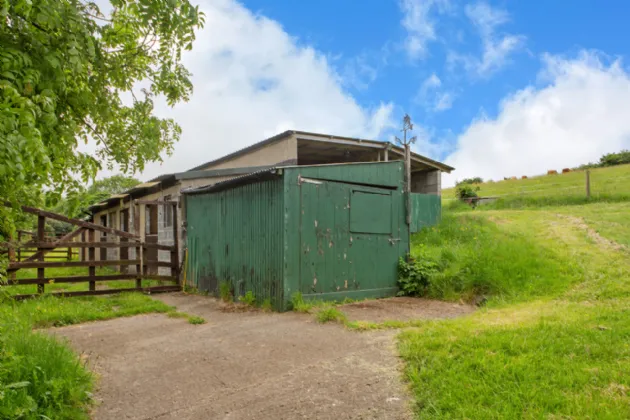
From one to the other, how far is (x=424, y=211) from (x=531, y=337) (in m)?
11.5

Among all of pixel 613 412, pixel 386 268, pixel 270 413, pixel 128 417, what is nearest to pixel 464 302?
pixel 386 268

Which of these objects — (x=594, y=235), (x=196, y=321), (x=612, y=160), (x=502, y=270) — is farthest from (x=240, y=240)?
(x=612, y=160)

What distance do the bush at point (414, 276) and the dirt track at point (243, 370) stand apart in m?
3.31

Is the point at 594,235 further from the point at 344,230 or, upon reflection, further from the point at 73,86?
the point at 73,86

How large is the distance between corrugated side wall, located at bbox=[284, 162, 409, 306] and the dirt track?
Answer: 1.31 m

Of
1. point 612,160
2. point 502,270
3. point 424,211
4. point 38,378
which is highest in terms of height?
point 612,160

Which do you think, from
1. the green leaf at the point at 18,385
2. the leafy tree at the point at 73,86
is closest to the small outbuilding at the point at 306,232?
the leafy tree at the point at 73,86

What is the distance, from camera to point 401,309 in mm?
7574

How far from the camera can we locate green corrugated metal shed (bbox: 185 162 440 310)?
24.8 ft

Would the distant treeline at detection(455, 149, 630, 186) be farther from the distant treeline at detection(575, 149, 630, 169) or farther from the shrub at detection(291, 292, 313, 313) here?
the shrub at detection(291, 292, 313, 313)

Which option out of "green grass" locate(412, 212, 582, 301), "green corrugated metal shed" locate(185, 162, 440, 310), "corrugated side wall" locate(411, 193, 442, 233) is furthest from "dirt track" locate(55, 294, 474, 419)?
"corrugated side wall" locate(411, 193, 442, 233)

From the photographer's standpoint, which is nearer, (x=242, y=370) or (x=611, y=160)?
(x=242, y=370)

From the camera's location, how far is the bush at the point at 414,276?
9.10 m

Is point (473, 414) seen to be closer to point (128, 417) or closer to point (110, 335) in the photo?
point (128, 417)
